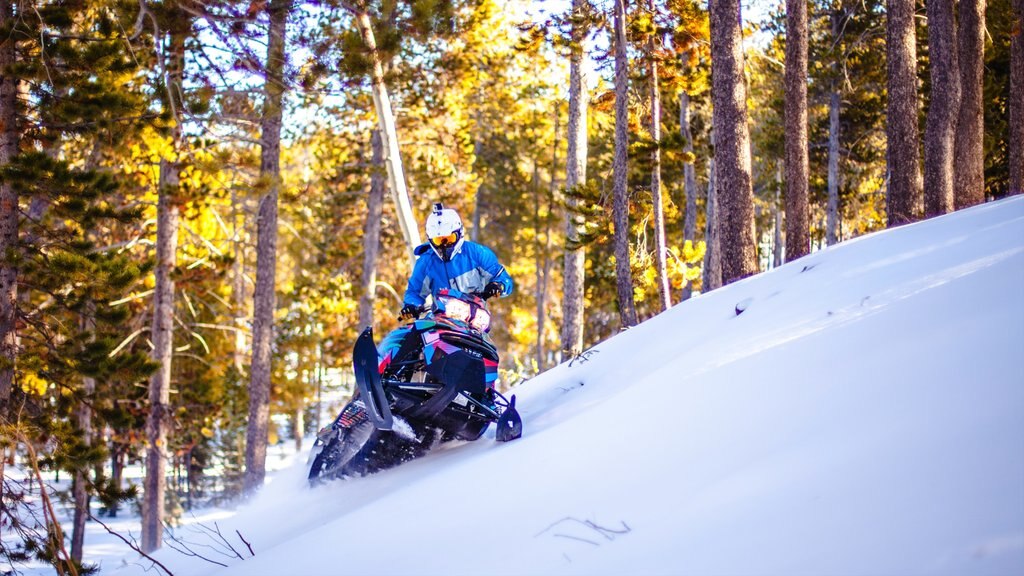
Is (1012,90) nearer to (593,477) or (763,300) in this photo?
(763,300)

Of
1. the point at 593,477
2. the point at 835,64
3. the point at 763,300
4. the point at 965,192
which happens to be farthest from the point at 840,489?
the point at 835,64

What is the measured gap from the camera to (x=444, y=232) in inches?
245

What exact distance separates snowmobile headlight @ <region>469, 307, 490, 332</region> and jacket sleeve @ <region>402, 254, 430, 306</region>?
61 centimetres

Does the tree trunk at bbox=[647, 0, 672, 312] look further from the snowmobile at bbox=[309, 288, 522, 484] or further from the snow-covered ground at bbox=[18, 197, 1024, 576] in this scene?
the snowmobile at bbox=[309, 288, 522, 484]

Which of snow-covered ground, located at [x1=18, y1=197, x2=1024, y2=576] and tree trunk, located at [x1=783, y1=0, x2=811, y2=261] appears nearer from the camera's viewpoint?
snow-covered ground, located at [x1=18, y1=197, x2=1024, y2=576]

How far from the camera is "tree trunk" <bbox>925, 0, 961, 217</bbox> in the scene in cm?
1105

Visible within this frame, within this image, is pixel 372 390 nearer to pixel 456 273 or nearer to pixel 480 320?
pixel 480 320

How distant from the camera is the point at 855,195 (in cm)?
2698

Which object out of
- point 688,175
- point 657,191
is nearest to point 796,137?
point 657,191

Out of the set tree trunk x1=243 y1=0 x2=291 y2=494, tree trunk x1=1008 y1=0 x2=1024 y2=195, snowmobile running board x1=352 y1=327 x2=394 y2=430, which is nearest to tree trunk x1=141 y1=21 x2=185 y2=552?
tree trunk x1=243 y1=0 x2=291 y2=494

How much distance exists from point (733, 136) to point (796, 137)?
1915mm

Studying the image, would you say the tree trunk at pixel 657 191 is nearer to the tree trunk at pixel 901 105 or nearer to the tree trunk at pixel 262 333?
the tree trunk at pixel 901 105

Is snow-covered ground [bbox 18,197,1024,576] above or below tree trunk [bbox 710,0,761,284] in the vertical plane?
below

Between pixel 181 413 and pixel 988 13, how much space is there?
77.0ft
